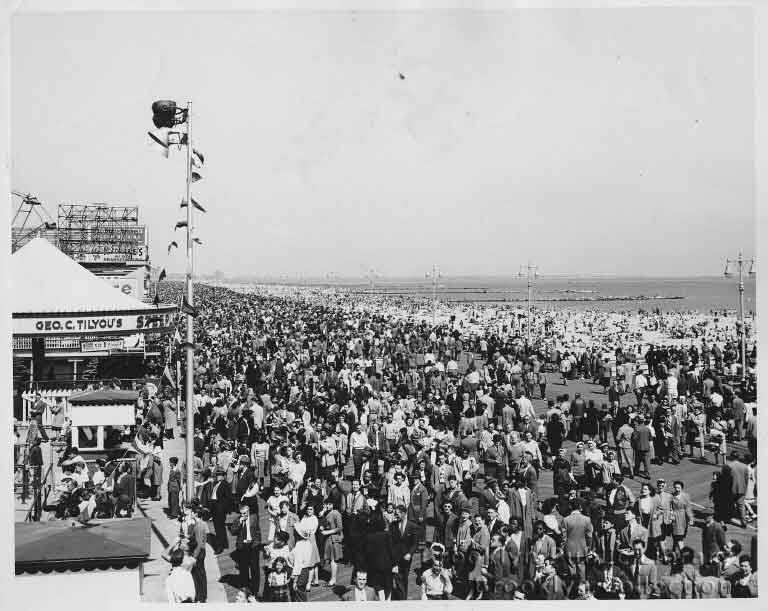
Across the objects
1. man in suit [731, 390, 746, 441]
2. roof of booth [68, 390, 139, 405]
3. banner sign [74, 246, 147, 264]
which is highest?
banner sign [74, 246, 147, 264]

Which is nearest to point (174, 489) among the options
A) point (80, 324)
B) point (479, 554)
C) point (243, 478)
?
point (243, 478)

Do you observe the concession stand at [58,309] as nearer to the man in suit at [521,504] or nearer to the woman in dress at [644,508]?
the man in suit at [521,504]

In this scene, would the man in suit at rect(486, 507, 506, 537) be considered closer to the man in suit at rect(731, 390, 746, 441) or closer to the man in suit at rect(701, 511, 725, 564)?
the man in suit at rect(701, 511, 725, 564)

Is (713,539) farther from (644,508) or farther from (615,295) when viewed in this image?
(615,295)

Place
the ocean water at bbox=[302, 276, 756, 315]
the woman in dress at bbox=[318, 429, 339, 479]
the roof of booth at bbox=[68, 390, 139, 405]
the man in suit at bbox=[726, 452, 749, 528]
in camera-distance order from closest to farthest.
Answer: the man in suit at bbox=[726, 452, 749, 528]
the woman in dress at bbox=[318, 429, 339, 479]
the roof of booth at bbox=[68, 390, 139, 405]
the ocean water at bbox=[302, 276, 756, 315]

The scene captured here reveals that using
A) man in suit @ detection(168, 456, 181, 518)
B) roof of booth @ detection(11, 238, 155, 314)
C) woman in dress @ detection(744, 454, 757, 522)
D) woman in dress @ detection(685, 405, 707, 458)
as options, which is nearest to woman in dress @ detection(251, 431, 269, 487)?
man in suit @ detection(168, 456, 181, 518)

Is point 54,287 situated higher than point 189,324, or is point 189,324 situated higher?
point 54,287

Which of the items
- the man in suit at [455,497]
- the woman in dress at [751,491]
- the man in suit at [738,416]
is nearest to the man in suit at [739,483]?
the woman in dress at [751,491]
